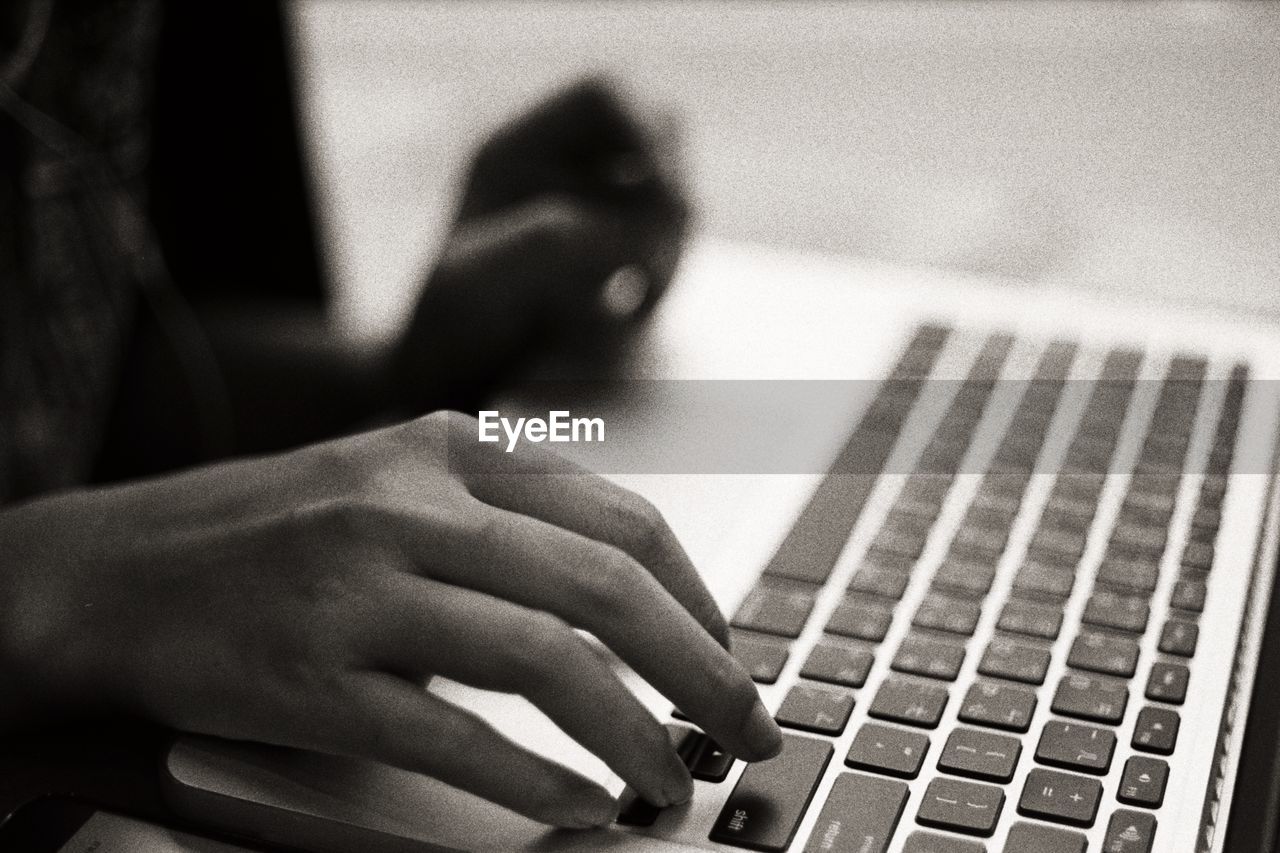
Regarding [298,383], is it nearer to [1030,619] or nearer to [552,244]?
[552,244]

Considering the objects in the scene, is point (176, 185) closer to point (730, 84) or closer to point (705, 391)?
point (730, 84)

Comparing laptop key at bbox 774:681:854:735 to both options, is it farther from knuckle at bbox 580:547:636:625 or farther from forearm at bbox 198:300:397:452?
forearm at bbox 198:300:397:452

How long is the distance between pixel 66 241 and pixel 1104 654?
1.95 ft

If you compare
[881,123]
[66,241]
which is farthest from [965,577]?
[66,241]

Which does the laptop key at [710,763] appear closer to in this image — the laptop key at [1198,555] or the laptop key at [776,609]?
the laptop key at [776,609]

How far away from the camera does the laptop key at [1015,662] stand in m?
0.37

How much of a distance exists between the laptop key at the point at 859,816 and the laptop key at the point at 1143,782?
0.06m

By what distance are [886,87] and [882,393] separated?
0.95 ft

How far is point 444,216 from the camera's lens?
31.0 inches

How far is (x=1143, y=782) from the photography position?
0.33m

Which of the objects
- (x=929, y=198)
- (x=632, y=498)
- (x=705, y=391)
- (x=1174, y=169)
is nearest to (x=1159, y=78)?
(x=1174, y=169)

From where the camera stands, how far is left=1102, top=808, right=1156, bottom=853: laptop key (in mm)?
313

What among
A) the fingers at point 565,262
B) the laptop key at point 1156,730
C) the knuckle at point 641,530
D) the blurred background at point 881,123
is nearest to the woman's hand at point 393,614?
the knuckle at point 641,530

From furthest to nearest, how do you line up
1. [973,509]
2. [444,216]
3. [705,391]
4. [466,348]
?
[444,216], [466,348], [705,391], [973,509]
